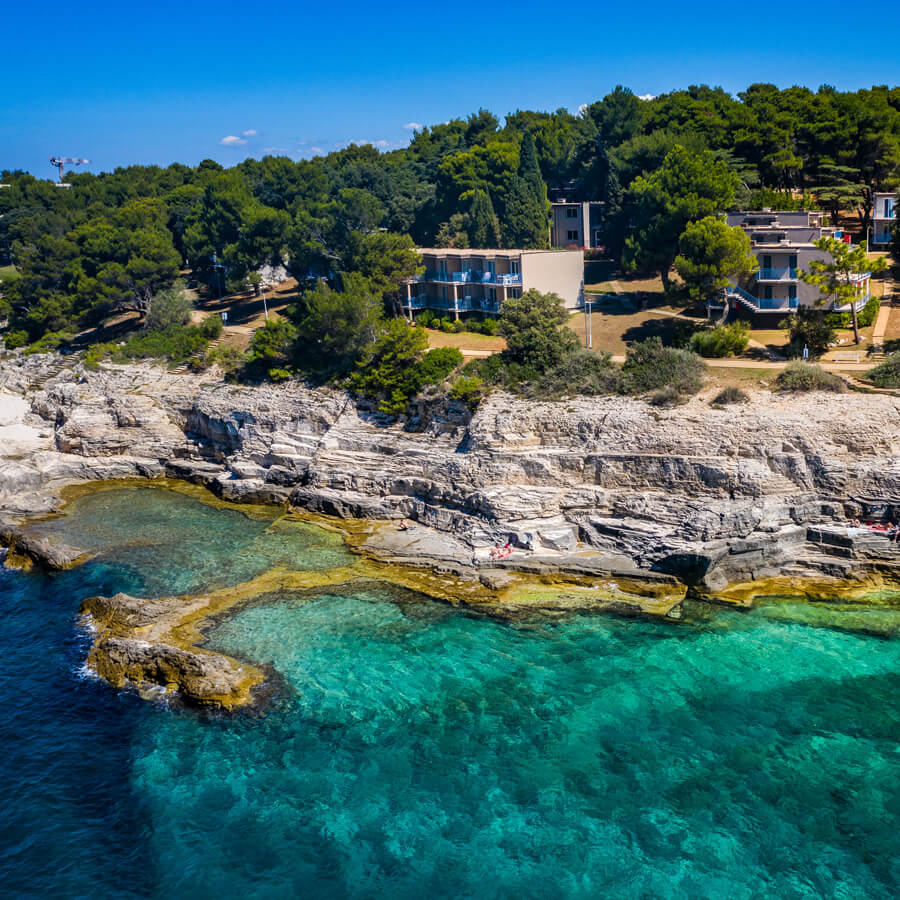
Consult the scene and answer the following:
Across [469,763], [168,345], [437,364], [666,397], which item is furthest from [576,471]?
[168,345]

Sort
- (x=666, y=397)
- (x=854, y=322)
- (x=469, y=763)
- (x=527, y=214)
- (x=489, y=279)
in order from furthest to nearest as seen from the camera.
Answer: (x=527, y=214) → (x=489, y=279) → (x=854, y=322) → (x=666, y=397) → (x=469, y=763)

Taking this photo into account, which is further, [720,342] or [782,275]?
[782,275]

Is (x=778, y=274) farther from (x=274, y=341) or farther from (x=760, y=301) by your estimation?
(x=274, y=341)

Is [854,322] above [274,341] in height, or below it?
above

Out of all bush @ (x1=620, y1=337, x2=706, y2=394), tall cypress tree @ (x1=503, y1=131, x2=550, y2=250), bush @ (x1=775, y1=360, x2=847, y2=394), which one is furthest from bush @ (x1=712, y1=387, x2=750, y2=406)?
tall cypress tree @ (x1=503, y1=131, x2=550, y2=250)

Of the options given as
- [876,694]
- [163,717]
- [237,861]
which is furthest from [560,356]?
[237,861]

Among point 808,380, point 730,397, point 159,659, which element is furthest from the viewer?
point 730,397

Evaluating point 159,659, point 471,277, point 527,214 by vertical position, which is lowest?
point 159,659

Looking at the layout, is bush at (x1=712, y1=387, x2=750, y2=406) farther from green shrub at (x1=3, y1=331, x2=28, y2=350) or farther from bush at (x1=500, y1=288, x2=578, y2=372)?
green shrub at (x1=3, y1=331, x2=28, y2=350)

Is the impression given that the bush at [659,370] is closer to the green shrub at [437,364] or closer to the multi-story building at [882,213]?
the green shrub at [437,364]
